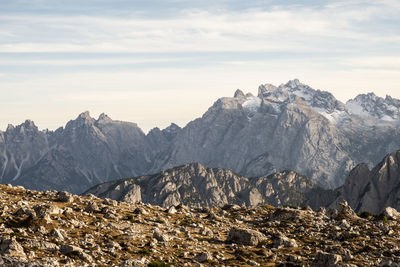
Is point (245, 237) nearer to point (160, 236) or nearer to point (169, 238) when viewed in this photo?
point (169, 238)

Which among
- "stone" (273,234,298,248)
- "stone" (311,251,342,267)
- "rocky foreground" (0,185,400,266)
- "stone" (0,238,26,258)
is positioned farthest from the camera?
"stone" (273,234,298,248)

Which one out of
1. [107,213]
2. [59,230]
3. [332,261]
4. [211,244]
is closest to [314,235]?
[211,244]

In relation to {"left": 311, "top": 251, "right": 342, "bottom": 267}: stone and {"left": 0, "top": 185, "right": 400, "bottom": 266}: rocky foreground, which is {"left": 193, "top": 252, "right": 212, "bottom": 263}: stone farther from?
{"left": 311, "top": 251, "right": 342, "bottom": 267}: stone

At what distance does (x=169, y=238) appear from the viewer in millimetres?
49625

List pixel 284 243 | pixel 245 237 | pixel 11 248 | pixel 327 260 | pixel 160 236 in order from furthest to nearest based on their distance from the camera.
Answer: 1. pixel 245 237
2. pixel 284 243
3. pixel 160 236
4. pixel 327 260
5. pixel 11 248

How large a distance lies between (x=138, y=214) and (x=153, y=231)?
11.5 m

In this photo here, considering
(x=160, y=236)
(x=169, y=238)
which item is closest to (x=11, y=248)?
(x=160, y=236)

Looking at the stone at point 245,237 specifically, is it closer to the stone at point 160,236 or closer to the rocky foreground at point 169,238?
the rocky foreground at point 169,238

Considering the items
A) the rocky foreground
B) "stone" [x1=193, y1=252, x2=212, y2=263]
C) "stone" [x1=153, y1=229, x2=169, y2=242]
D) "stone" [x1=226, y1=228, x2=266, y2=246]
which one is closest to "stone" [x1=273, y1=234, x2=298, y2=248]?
the rocky foreground

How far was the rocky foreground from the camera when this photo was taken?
1567 inches

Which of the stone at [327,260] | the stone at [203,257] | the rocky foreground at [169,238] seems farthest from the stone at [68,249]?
the stone at [327,260]

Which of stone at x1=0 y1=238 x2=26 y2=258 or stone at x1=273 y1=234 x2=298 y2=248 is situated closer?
stone at x1=0 y1=238 x2=26 y2=258

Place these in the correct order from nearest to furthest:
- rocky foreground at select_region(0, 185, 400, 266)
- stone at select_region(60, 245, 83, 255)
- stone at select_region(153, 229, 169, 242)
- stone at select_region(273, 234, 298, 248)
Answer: stone at select_region(60, 245, 83, 255) < rocky foreground at select_region(0, 185, 400, 266) < stone at select_region(153, 229, 169, 242) < stone at select_region(273, 234, 298, 248)

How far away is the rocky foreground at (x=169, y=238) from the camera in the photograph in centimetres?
3981
